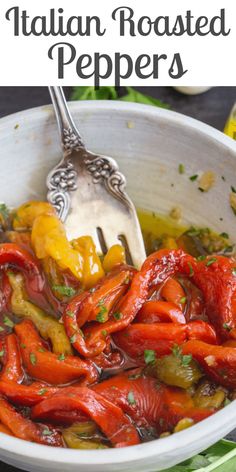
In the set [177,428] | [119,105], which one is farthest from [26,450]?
[119,105]

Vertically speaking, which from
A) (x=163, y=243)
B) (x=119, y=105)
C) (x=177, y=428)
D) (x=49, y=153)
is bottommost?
(x=177, y=428)

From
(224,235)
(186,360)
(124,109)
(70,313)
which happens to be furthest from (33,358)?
(124,109)

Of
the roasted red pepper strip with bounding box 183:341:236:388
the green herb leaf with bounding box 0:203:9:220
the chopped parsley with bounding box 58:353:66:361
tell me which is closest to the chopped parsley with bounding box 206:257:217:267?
the roasted red pepper strip with bounding box 183:341:236:388

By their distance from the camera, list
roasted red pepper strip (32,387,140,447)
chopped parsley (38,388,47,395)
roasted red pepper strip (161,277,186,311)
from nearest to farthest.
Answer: roasted red pepper strip (32,387,140,447) < chopped parsley (38,388,47,395) < roasted red pepper strip (161,277,186,311)

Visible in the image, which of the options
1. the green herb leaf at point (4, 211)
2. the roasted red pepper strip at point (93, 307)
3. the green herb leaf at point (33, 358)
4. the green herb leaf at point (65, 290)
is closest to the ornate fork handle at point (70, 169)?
the green herb leaf at point (4, 211)

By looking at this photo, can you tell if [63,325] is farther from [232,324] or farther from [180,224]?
[180,224]

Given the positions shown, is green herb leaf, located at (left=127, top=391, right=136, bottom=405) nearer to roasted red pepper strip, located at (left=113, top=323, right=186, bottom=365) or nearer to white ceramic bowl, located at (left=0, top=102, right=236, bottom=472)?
roasted red pepper strip, located at (left=113, top=323, right=186, bottom=365)

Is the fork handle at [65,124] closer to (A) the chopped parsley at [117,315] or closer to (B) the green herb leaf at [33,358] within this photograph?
(A) the chopped parsley at [117,315]

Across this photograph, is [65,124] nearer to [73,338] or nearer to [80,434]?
[73,338]
